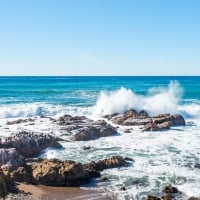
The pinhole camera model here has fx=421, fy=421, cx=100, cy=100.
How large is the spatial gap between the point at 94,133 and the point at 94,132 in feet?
0.30

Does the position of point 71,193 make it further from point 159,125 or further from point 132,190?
point 159,125

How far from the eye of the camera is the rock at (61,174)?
13938 mm

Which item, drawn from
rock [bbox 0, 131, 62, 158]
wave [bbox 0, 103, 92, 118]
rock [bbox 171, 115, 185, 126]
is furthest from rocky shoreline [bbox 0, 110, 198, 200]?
wave [bbox 0, 103, 92, 118]

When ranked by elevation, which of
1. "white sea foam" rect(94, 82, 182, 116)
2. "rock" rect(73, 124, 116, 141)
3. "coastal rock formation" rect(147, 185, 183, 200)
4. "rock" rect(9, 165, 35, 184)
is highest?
"white sea foam" rect(94, 82, 182, 116)

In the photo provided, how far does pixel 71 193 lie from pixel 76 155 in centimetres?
492

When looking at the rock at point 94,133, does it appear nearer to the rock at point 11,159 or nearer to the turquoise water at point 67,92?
the rock at point 11,159

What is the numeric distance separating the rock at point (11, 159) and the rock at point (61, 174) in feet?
2.68

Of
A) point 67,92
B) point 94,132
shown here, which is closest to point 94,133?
point 94,132

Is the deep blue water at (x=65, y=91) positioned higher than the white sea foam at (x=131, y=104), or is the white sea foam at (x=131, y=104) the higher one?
the white sea foam at (x=131, y=104)

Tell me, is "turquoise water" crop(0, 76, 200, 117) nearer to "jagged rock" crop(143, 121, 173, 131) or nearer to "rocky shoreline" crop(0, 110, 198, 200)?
"jagged rock" crop(143, 121, 173, 131)

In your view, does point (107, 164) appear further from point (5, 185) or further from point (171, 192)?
point (5, 185)

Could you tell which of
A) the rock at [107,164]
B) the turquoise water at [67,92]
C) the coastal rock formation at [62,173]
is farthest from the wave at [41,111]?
the coastal rock formation at [62,173]

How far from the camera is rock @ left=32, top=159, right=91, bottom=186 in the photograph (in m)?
13.9

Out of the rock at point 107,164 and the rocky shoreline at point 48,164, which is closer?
the rocky shoreline at point 48,164
